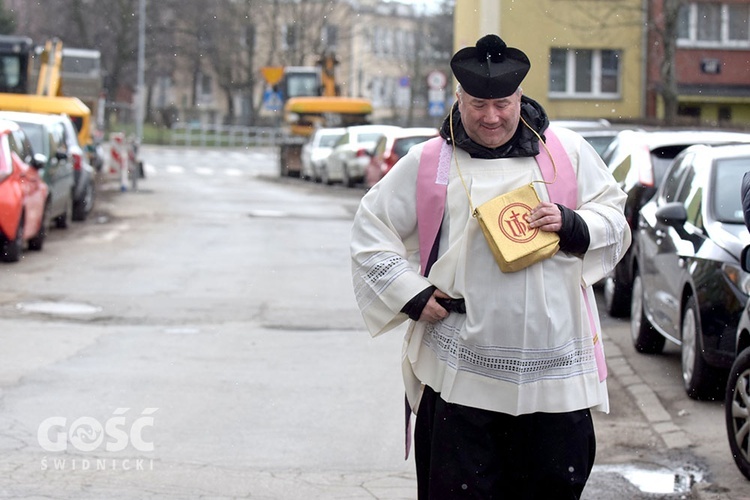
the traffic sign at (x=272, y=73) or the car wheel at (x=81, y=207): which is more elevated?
the traffic sign at (x=272, y=73)

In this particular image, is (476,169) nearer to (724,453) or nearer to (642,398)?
(724,453)

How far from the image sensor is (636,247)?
11.0 m

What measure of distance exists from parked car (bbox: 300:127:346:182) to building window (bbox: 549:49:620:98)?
384 inches

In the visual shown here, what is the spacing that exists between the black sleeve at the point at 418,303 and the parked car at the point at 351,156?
2781 cm

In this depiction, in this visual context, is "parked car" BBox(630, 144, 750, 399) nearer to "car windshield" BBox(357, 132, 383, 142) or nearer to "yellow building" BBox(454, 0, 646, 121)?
"car windshield" BBox(357, 132, 383, 142)

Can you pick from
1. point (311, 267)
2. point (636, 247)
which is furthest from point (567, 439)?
point (311, 267)

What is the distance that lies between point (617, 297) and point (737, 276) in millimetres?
4420

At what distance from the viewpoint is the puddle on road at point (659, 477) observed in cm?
623

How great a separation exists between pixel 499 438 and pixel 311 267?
11409 mm

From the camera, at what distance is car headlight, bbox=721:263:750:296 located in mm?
7488

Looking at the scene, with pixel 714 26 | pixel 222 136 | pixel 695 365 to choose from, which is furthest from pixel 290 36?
pixel 695 365

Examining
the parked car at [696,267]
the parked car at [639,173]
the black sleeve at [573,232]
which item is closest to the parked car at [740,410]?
the parked car at [696,267]

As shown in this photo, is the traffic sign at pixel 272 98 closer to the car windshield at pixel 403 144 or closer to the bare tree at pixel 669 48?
the bare tree at pixel 669 48
